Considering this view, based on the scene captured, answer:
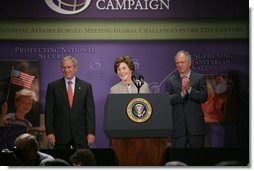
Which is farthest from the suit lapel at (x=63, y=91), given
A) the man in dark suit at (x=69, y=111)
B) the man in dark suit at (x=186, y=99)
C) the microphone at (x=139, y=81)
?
the man in dark suit at (x=186, y=99)

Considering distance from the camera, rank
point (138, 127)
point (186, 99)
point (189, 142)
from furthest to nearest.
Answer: point (186, 99) < point (189, 142) < point (138, 127)

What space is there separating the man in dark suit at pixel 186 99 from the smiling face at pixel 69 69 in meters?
1.21

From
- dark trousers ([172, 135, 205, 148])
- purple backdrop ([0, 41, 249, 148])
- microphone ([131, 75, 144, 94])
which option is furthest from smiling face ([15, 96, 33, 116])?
dark trousers ([172, 135, 205, 148])

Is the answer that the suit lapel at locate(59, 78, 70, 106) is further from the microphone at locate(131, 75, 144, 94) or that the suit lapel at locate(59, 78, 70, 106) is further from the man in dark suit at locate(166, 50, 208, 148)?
the man in dark suit at locate(166, 50, 208, 148)

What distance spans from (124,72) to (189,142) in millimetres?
1217

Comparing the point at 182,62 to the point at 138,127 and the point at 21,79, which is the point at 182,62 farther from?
the point at 21,79

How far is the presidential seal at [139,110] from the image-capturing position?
6.22 meters

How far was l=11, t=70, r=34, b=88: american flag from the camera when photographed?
6.73m

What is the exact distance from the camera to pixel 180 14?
22.3ft

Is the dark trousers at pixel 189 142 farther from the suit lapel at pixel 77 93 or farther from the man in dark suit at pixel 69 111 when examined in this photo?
the suit lapel at pixel 77 93

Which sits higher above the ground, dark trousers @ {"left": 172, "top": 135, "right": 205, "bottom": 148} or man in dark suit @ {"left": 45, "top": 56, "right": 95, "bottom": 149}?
man in dark suit @ {"left": 45, "top": 56, "right": 95, "bottom": 149}

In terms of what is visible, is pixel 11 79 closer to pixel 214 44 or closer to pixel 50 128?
pixel 50 128

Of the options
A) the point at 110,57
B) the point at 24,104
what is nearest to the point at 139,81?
the point at 110,57

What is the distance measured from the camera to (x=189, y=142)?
6.68m
